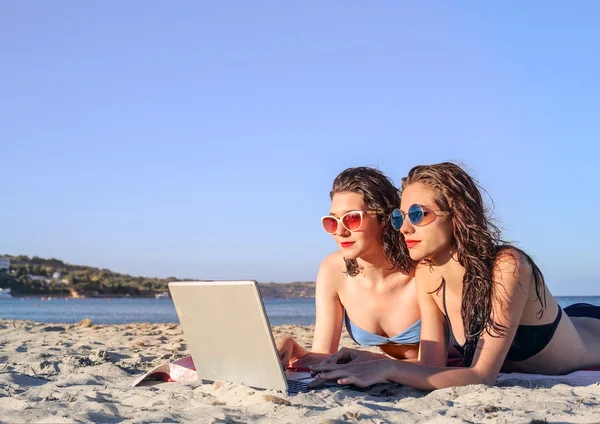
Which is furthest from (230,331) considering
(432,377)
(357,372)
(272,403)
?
(432,377)

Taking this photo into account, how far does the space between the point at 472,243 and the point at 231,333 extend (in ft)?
5.03

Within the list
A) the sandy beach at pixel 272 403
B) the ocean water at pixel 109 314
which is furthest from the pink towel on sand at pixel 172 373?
the ocean water at pixel 109 314

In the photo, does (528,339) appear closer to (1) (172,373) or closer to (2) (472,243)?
(2) (472,243)

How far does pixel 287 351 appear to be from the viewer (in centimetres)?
419

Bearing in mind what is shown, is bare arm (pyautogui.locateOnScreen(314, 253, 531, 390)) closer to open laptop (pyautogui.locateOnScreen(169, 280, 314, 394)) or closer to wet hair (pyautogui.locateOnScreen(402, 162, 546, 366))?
wet hair (pyautogui.locateOnScreen(402, 162, 546, 366))

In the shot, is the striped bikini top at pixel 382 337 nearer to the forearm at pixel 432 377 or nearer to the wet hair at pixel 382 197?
the wet hair at pixel 382 197

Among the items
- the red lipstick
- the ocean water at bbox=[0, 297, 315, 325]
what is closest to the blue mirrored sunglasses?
the red lipstick

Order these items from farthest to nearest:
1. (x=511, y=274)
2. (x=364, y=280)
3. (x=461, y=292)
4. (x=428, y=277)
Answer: (x=364, y=280) < (x=428, y=277) < (x=461, y=292) < (x=511, y=274)

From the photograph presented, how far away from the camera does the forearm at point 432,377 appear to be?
12.1 ft

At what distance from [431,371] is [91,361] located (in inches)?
130

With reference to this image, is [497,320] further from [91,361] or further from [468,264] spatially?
[91,361]

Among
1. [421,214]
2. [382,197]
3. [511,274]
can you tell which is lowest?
[511,274]

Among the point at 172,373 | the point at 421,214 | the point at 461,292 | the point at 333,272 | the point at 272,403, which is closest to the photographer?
the point at 272,403

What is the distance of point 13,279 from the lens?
62.5m
